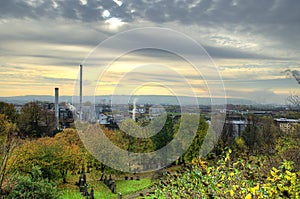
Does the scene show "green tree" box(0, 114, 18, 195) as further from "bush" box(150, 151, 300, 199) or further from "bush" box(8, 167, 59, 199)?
"bush" box(150, 151, 300, 199)

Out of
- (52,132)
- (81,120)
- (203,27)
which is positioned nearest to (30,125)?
(52,132)

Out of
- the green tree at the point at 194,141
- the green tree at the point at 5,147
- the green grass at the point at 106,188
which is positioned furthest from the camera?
the green tree at the point at 194,141

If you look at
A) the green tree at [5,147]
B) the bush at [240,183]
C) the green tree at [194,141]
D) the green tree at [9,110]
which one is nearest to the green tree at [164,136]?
the green tree at [194,141]

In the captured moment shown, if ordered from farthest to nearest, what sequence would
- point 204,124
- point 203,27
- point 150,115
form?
point 204,124
point 150,115
point 203,27

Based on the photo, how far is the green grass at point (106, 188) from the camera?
1235 centimetres

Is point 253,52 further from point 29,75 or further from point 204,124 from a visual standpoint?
point 29,75

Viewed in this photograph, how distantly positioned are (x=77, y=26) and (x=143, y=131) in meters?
5.77

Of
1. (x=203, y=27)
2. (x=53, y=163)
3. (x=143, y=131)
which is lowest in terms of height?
(x=53, y=163)

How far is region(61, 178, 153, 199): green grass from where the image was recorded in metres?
12.4

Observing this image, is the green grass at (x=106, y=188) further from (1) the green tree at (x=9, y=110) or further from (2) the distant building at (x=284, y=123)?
(1) the green tree at (x=9, y=110)

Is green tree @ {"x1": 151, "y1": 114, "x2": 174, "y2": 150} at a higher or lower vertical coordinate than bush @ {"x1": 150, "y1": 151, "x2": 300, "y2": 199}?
lower

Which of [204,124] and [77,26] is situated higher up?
[77,26]

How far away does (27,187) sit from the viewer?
21.0ft

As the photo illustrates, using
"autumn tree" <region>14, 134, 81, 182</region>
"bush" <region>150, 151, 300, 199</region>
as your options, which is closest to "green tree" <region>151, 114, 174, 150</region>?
"autumn tree" <region>14, 134, 81, 182</region>
